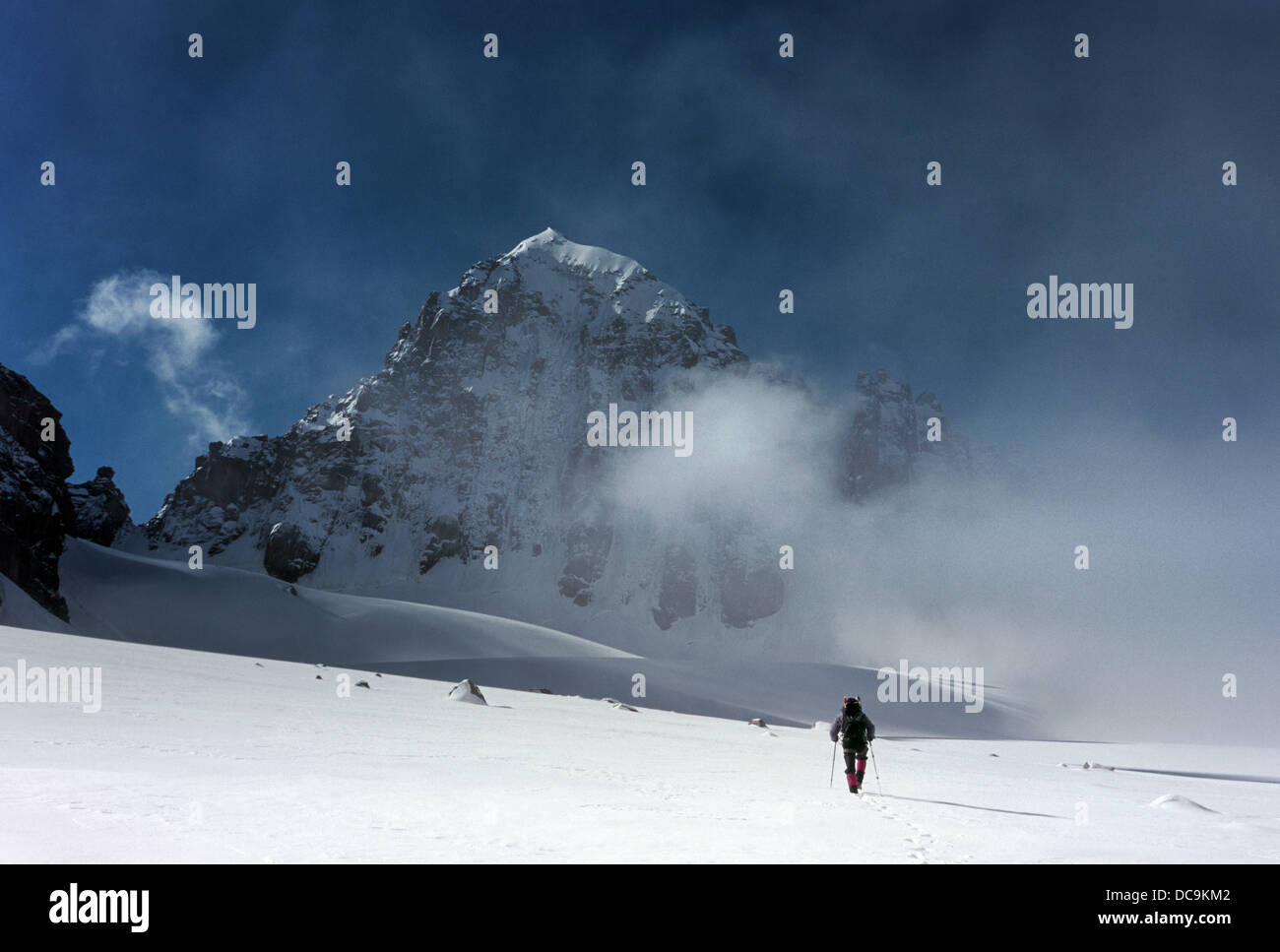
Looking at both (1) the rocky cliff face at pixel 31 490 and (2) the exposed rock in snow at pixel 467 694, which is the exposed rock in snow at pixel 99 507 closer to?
(1) the rocky cliff face at pixel 31 490

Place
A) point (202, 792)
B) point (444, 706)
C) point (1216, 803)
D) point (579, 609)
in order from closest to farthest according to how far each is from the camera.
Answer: point (202, 792)
point (1216, 803)
point (444, 706)
point (579, 609)

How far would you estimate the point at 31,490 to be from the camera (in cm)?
9769

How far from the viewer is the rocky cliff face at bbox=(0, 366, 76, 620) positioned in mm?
90938

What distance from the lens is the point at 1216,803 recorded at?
15.2 m

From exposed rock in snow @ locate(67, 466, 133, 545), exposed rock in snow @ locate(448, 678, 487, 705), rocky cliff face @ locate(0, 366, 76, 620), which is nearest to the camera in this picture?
exposed rock in snow @ locate(448, 678, 487, 705)

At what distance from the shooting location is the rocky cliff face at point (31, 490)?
90938 mm

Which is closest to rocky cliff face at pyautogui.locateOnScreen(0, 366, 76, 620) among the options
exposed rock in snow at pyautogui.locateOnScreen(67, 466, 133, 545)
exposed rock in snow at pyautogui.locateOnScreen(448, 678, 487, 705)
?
exposed rock in snow at pyautogui.locateOnScreen(67, 466, 133, 545)

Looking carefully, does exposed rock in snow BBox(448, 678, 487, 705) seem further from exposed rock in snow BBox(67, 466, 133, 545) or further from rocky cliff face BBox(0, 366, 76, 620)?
exposed rock in snow BBox(67, 466, 133, 545)

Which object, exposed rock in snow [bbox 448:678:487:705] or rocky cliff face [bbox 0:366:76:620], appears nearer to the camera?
exposed rock in snow [bbox 448:678:487:705]

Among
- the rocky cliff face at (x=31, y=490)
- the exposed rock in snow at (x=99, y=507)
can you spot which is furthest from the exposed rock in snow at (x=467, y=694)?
the exposed rock in snow at (x=99, y=507)

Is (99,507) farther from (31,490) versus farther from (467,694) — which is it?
(467,694)
